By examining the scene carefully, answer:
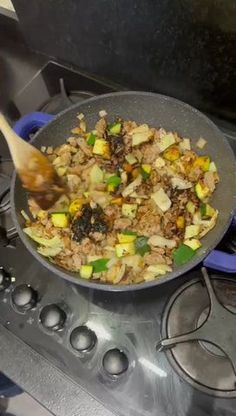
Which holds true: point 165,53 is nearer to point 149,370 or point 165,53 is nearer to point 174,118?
point 174,118

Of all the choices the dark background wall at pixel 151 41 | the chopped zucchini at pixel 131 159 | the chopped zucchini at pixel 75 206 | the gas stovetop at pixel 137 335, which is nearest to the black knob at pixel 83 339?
the gas stovetop at pixel 137 335

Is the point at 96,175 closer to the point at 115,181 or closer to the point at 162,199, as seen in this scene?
the point at 115,181

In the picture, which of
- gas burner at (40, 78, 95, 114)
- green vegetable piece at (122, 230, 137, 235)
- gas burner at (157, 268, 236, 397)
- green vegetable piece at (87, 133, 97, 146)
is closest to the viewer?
gas burner at (157, 268, 236, 397)

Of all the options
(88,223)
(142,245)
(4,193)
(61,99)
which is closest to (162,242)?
(142,245)

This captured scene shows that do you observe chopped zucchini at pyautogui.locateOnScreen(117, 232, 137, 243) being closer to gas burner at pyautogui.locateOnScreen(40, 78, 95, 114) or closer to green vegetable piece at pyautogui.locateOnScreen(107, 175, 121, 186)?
green vegetable piece at pyautogui.locateOnScreen(107, 175, 121, 186)

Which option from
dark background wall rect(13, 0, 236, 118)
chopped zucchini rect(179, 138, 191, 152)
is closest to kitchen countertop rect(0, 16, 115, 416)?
chopped zucchini rect(179, 138, 191, 152)

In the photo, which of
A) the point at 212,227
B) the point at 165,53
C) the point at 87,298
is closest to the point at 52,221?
the point at 87,298

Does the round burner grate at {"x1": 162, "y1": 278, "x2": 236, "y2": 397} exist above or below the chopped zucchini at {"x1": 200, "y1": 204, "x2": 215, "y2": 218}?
below
